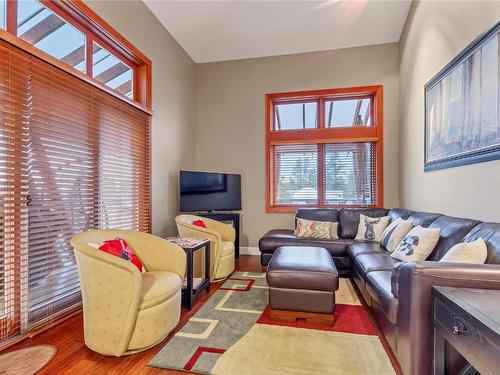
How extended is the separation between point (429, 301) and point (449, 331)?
0.69 feet

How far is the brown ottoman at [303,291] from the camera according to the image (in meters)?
2.13

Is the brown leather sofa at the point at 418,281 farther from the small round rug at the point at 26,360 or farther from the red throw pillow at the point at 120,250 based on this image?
the small round rug at the point at 26,360

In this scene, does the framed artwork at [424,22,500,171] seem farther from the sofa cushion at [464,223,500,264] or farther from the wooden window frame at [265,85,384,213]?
the wooden window frame at [265,85,384,213]

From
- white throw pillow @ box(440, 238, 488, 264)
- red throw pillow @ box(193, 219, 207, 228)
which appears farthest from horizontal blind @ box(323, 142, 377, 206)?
white throw pillow @ box(440, 238, 488, 264)

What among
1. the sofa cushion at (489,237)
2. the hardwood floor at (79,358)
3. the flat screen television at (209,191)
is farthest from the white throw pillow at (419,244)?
the flat screen television at (209,191)

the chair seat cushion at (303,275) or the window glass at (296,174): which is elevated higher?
the window glass at (296,174)

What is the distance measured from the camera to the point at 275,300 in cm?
222

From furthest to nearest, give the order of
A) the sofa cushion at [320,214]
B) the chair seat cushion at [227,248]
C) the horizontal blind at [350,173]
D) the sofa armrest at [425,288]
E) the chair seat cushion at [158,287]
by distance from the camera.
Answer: the horizontal blind at [350,173]
the sofa cushion at [320,214]
the chair seat cushion at [227,248]
the chair seat cushion at [158,287]
the sofa armrest at [425,288]

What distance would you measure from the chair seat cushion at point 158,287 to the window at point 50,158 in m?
0.82

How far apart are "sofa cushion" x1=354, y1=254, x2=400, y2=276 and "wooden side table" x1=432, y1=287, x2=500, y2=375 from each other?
1.04 metres

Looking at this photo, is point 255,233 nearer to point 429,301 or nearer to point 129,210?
point 129,210

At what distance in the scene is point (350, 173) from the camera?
4496 mm

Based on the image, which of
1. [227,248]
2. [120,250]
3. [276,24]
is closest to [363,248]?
[227,248]

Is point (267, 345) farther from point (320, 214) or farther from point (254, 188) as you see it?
point (254, 188)
